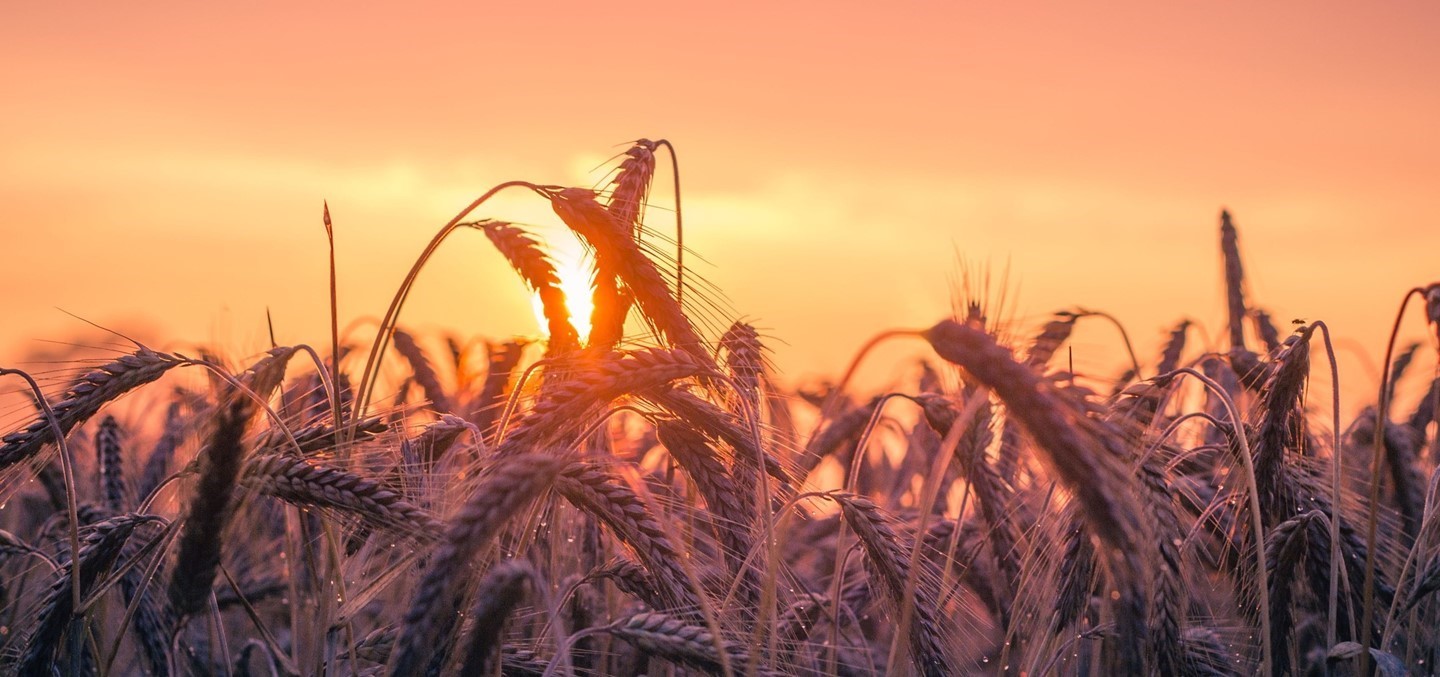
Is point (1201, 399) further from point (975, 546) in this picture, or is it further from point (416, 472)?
point (416, 472)

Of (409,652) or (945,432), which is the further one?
(945,432)

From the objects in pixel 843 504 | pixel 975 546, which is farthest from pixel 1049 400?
pixel 975 546

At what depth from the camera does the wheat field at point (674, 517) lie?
7.51ft

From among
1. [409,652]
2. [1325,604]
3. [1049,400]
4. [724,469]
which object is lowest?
[1325,604]

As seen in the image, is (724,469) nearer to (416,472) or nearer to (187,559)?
(416,472)

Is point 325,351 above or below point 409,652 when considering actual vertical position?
above

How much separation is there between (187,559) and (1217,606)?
3.86 m

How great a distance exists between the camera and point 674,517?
3.23m

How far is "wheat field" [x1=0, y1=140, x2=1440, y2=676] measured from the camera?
7.51 feet

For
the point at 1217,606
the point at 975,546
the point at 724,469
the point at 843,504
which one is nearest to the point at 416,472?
the point at 724,469

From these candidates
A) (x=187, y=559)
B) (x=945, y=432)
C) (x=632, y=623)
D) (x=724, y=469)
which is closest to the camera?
(x=187, y=559)

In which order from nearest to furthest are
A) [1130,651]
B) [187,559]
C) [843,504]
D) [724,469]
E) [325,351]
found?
[1130,651]
[187,559]
[843,504]
[724,469]
[325,351]

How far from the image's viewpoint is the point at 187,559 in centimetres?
236

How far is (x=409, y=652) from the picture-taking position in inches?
76.9
